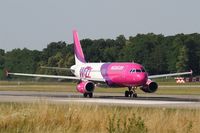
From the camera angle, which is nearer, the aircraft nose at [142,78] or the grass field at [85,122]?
the grass field at [85,122]

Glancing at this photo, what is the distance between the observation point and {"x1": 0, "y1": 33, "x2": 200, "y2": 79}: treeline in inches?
6107

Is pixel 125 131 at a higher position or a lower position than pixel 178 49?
lower

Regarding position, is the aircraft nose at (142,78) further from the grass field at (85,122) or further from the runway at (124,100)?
the grass field at (85,122)

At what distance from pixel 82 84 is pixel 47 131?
32040 mm

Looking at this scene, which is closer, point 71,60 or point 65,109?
Result: point 65,109

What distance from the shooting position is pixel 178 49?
6152 inches

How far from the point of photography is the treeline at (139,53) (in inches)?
6107

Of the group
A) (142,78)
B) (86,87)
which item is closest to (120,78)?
(142,78)

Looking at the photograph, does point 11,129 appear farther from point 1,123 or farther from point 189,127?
point 189,127

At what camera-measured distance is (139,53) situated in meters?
169

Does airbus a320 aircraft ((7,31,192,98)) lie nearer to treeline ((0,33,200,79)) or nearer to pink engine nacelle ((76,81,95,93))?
pink engine nacelle ((76,81,95,93))

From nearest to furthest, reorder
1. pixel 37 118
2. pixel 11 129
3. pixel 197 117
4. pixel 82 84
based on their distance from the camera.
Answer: pixel 11 129, pixel 37 118, pixel 197 117, pixel 82 84

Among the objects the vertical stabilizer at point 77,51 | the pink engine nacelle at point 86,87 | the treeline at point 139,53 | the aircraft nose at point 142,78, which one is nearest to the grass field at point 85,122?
the aircraft nose at point 142,78

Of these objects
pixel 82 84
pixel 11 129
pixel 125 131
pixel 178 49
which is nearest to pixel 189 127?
pixel 125 131
